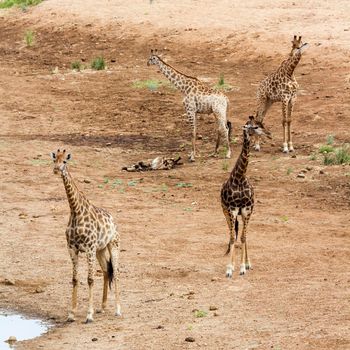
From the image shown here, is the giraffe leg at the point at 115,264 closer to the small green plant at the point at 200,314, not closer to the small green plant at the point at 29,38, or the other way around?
the small green plant at the point at 200,314

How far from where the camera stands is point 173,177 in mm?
21234

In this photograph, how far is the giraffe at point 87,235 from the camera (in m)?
13.4

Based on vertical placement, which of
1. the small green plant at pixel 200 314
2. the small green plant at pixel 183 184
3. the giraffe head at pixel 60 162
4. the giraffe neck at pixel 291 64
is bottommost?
the small green plant at pixel 183 184

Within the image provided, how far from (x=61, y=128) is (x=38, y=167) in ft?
12.6

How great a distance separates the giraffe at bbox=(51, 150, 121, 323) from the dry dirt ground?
0.37 meters

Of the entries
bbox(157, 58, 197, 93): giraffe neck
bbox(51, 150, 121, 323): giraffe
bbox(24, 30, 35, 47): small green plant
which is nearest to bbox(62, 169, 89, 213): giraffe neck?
bbox(51, 150, 121, 323): giraffe

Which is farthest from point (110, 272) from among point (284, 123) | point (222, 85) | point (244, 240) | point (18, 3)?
point (18, 3)

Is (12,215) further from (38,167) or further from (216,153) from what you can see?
(216,153)

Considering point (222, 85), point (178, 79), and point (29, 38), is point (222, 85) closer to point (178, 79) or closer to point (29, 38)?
point (178, 79)

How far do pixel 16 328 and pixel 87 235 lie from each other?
1361mm

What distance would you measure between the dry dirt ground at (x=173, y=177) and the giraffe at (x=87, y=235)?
0.37 meters

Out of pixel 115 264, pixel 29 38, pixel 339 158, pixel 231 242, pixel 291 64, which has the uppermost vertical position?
pixel 291 64

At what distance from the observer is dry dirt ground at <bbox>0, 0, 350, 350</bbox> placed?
43.8 ft

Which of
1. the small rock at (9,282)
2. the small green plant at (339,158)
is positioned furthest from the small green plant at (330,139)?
the small rock at (9,282)
